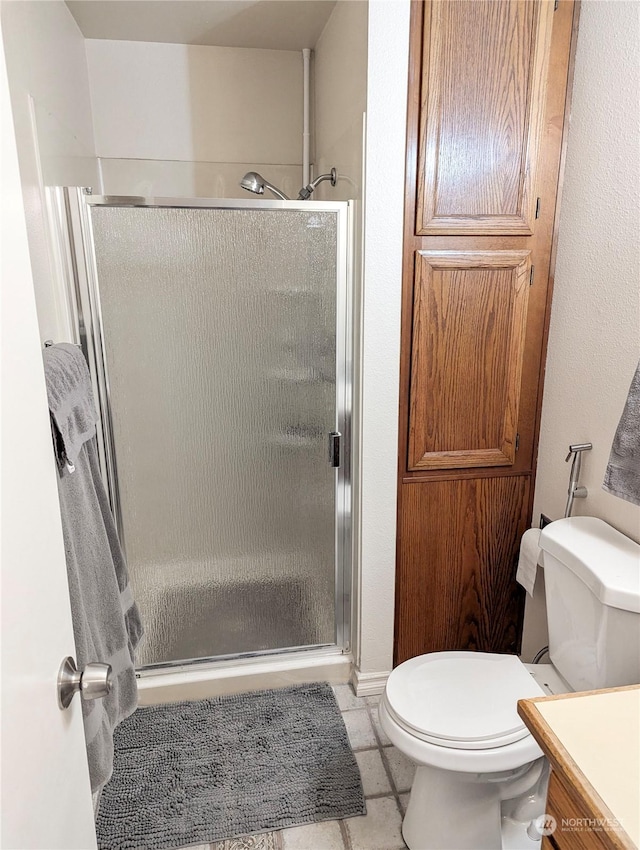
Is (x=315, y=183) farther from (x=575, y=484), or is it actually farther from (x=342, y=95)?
(x=575, y=484)

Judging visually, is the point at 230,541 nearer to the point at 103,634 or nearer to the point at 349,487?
the point at 349,487

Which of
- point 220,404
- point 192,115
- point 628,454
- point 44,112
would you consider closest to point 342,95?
point 192,115

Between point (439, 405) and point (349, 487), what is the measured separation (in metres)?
0.42

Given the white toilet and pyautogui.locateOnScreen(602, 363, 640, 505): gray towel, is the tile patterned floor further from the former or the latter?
pyautogui.locateOnScreen(602, 363, 640, 505): gray towel

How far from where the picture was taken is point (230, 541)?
1911 millimetres

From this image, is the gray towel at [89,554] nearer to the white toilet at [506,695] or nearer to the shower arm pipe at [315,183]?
the white toilet at [506,695]

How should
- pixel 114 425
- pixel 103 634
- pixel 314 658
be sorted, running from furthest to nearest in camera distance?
pixel 314 658 < pixel 114 425 < pixel 103 634

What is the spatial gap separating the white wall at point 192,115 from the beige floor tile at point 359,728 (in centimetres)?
213

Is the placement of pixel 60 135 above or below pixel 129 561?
above

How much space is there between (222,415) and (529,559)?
3.62 feet

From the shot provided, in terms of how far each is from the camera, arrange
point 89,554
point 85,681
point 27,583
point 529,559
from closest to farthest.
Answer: point 27,583 < point 85,681 < point 89,554 < point 529,559

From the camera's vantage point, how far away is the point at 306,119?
7.68 feet

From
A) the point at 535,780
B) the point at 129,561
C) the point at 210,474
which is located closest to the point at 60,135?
the point at 210,474

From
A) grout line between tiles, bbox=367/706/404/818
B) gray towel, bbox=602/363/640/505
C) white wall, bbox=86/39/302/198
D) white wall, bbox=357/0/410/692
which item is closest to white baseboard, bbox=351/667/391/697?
white wall, bbox=357/0/410/692
